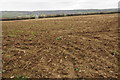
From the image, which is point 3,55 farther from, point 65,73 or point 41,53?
point 65,73

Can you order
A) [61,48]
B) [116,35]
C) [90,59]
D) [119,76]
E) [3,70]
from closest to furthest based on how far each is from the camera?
[119,76] < [3,70] < [90,59] < [61,48] < [116,35]

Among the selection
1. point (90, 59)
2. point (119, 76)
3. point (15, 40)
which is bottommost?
point (119, 76)

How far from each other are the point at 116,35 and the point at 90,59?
583 cm

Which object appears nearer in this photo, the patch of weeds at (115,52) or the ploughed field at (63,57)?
the ploughed field at (63,57)

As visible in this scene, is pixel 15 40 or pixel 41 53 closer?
pixel 41 53

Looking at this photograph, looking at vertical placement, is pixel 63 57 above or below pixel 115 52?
below

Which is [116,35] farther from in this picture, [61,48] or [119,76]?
[119,76]

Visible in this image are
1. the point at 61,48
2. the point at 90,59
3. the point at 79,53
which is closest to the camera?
the point at 90,59

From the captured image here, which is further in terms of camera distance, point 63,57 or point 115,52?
point 115,52

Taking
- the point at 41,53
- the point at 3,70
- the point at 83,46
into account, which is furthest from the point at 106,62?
the point at 3,70

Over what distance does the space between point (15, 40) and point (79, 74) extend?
29.3 ft

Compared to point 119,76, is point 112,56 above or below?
above

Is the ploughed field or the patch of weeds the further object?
the patch of weeds

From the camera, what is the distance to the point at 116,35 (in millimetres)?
15391
